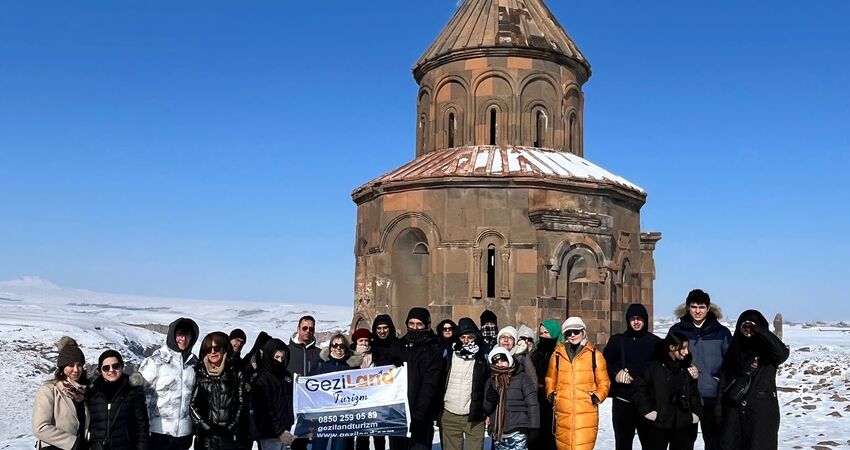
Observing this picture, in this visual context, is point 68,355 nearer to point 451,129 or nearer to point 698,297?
point 698,297

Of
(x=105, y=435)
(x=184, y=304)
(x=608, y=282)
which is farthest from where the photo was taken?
(x=184, y=304)

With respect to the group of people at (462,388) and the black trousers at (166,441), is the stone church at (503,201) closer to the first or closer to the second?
the group of people at (462,388)

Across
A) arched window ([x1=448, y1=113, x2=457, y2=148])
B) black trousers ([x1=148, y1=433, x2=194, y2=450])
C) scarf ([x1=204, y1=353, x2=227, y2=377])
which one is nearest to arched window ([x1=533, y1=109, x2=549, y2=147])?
arched window ([x1=448, y1=113, x2=457, y2=148])

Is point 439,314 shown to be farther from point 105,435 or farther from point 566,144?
point 105,435

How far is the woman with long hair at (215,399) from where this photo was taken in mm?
5234

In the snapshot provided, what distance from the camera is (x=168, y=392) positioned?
5.27 meters

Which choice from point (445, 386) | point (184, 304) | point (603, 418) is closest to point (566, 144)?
point (603, 418)

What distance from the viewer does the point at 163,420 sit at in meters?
5.26

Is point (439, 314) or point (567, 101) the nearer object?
point (439, 314)

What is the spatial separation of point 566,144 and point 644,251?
9.34 feet

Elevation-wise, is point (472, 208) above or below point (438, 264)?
above

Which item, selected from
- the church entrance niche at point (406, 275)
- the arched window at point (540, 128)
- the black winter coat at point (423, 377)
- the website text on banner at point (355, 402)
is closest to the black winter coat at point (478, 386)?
the black winter coat at point (423, 377)

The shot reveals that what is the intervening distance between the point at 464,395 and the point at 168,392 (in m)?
2.34

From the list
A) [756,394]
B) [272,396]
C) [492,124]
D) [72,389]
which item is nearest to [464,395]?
[272,396]
